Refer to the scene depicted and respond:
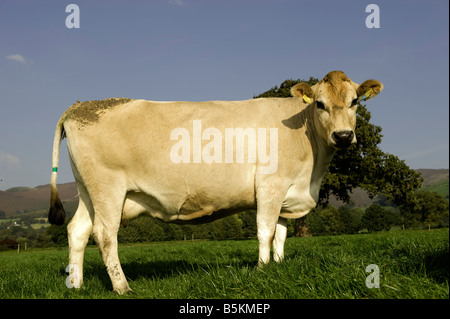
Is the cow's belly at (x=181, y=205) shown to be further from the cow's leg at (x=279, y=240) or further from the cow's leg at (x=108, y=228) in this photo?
the cow's leg at (x=279, y=240)

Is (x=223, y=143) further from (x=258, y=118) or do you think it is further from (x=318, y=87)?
(x=318, y=87)

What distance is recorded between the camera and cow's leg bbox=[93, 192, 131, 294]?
5770 millimetres

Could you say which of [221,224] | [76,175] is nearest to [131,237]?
[221,224]

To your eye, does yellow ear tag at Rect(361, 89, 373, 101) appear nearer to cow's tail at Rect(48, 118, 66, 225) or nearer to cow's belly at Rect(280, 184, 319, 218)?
cow's belly at Rect(280, 184, 319, 218)

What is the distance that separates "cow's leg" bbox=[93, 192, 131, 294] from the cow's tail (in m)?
1.08

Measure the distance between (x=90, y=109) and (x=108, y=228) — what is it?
2094mm

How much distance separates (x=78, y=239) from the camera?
630cm

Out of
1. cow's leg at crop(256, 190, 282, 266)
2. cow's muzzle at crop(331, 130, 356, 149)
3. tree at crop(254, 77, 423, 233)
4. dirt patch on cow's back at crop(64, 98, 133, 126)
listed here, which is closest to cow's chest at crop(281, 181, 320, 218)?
cow's leg at crop(256, 190, 282, 266)

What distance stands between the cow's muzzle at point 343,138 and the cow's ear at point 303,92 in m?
1.05

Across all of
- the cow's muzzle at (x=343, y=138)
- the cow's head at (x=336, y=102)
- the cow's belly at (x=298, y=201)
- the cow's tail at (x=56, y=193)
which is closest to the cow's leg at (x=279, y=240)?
the cow's belly at (x=298, y=201)

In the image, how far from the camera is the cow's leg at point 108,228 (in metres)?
5.77

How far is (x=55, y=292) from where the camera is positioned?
5457 millimetres

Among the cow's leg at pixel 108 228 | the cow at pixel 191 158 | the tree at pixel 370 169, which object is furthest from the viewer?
the tree at pixel 370 169

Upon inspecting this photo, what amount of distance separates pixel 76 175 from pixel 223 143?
2.71m
